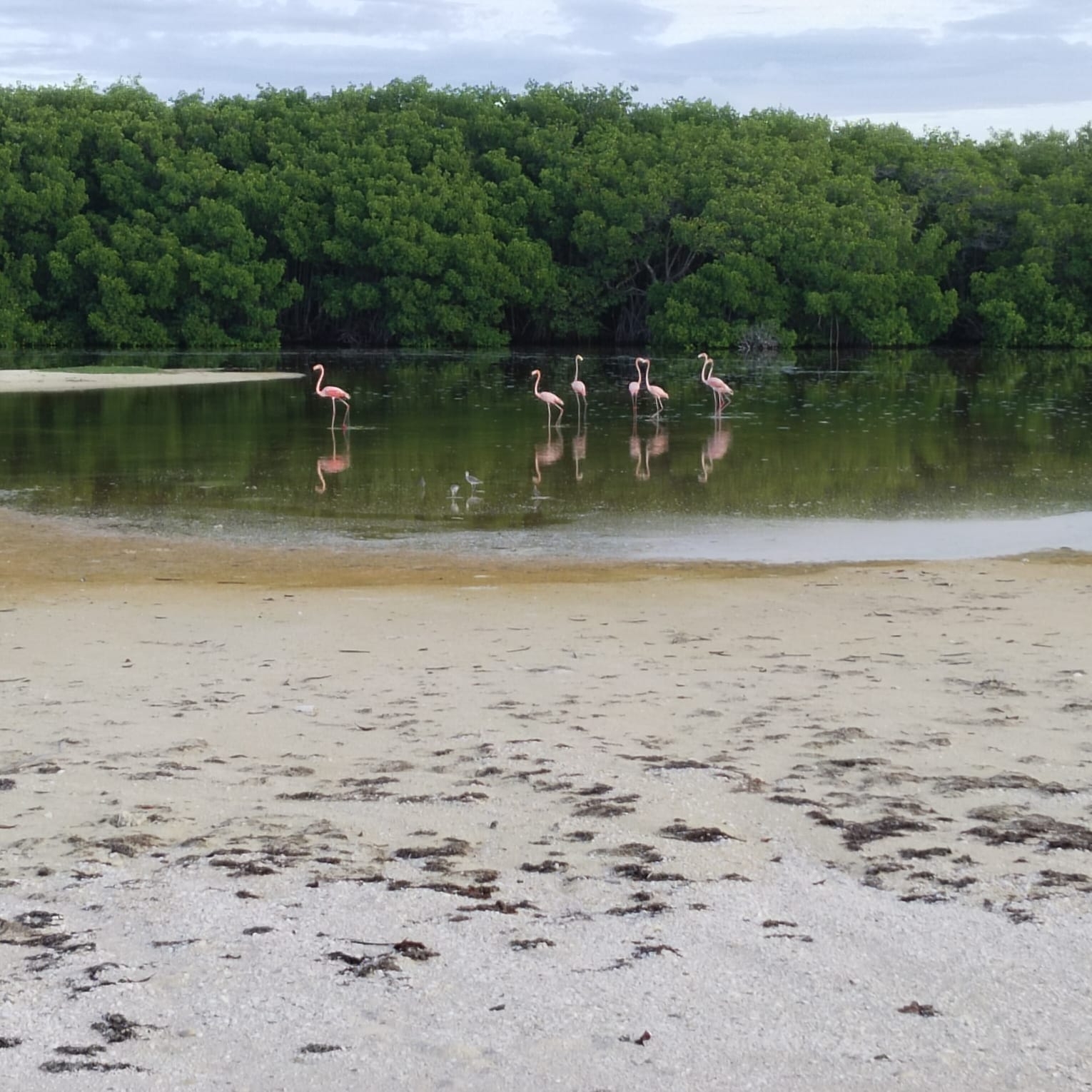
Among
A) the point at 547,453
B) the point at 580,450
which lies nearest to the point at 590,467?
the point at 547,453

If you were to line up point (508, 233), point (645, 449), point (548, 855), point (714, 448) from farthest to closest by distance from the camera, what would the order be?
point (508, 233), point (645, 449), point (714, 448), point (548, 855)

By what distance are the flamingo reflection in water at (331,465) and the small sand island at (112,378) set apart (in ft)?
52.2

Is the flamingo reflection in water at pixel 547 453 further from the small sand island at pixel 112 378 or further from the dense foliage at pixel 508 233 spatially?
the dense foliage at pixel 508 233

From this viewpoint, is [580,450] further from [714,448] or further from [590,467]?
[590,467]

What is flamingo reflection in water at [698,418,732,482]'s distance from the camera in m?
19.5

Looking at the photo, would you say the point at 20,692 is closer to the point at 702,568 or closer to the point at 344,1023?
the point at 344,1023

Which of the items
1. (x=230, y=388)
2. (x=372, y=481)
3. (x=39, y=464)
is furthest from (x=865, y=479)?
(x=230, y=388)

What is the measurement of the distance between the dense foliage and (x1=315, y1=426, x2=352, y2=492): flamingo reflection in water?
123 feet

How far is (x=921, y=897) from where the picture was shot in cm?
463

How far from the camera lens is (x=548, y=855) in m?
5.02

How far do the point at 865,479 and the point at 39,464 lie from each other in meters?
10.5

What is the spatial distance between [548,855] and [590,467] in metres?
15.1

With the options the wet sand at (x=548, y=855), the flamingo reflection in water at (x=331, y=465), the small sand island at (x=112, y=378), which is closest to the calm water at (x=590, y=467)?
the flamingo reflection in water at (x=331, y=465)

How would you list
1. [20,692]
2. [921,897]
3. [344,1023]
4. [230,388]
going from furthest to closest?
1. [230,388]
2. [20,692]
3. [921,897]
4. [344,1023]
